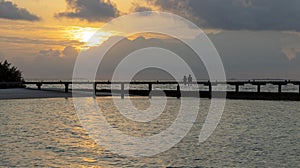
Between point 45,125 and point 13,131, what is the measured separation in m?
5.68

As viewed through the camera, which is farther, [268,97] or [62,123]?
[268,97]

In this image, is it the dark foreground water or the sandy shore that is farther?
the sandy shore

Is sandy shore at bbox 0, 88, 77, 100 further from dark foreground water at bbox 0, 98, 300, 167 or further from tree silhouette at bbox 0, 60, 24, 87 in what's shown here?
dark foreground water at bbox 0, 98, 300, 167

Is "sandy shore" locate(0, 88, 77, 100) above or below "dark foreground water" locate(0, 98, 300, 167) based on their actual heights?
above

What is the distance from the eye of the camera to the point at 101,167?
20828 millimetres

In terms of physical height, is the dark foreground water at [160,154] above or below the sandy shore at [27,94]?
below

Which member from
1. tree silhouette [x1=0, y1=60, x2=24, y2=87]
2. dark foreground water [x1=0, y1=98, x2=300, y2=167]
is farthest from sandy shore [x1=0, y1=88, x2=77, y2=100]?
dark foreground water [x1=0, y1=98, x2=300, y2=167]

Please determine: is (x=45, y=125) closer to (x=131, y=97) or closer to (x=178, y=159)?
(x=178, y=159)

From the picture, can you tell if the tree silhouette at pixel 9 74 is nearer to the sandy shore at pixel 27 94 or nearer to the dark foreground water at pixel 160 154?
the sandy shore at pixel 27 94

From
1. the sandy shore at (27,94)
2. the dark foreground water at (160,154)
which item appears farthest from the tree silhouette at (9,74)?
the dark foreground water at (160,154)

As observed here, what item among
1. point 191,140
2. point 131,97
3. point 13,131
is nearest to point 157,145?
point 191,140

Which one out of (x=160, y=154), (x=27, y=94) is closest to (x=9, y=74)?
(x=27, y=94)

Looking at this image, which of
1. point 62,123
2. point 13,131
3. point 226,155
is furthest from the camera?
point 62,123

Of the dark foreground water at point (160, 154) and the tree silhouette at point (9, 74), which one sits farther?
the tree silhouette at point (9, 74)
